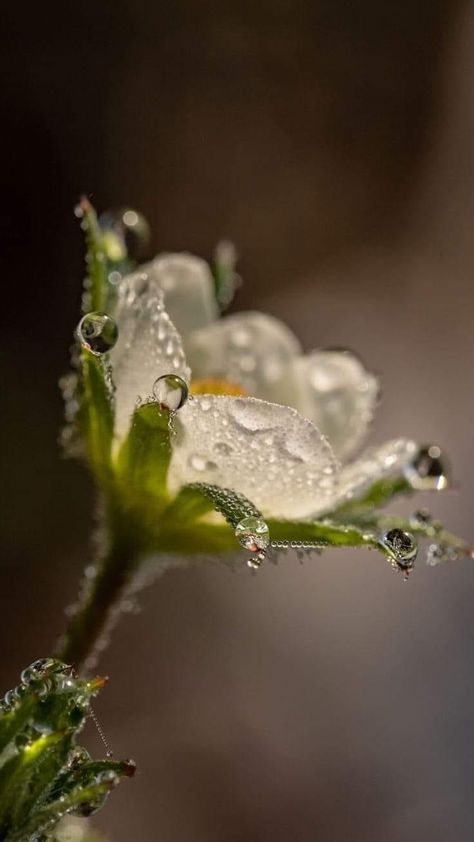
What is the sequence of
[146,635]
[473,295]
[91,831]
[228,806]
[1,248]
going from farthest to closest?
[473,295] < [1,248] < [146,635] < [228,806] < [91,831]

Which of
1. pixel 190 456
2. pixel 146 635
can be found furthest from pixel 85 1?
pixel 190 456

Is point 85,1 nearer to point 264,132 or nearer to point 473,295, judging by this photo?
point 264,132

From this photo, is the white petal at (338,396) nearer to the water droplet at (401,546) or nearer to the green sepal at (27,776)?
the water droplet at (401,546)

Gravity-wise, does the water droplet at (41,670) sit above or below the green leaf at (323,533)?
below

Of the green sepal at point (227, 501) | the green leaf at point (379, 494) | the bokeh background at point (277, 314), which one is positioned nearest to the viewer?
the green sepal at point (227, 501)

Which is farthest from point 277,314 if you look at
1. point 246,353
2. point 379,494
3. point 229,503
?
point 229,503

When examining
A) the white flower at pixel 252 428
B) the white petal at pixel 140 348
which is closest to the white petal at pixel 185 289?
the white flower at pixel 252 428

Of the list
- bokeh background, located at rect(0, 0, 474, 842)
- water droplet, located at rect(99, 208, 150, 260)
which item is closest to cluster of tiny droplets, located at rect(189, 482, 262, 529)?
water droplet, located at rect(99, 208, 150, 260)
